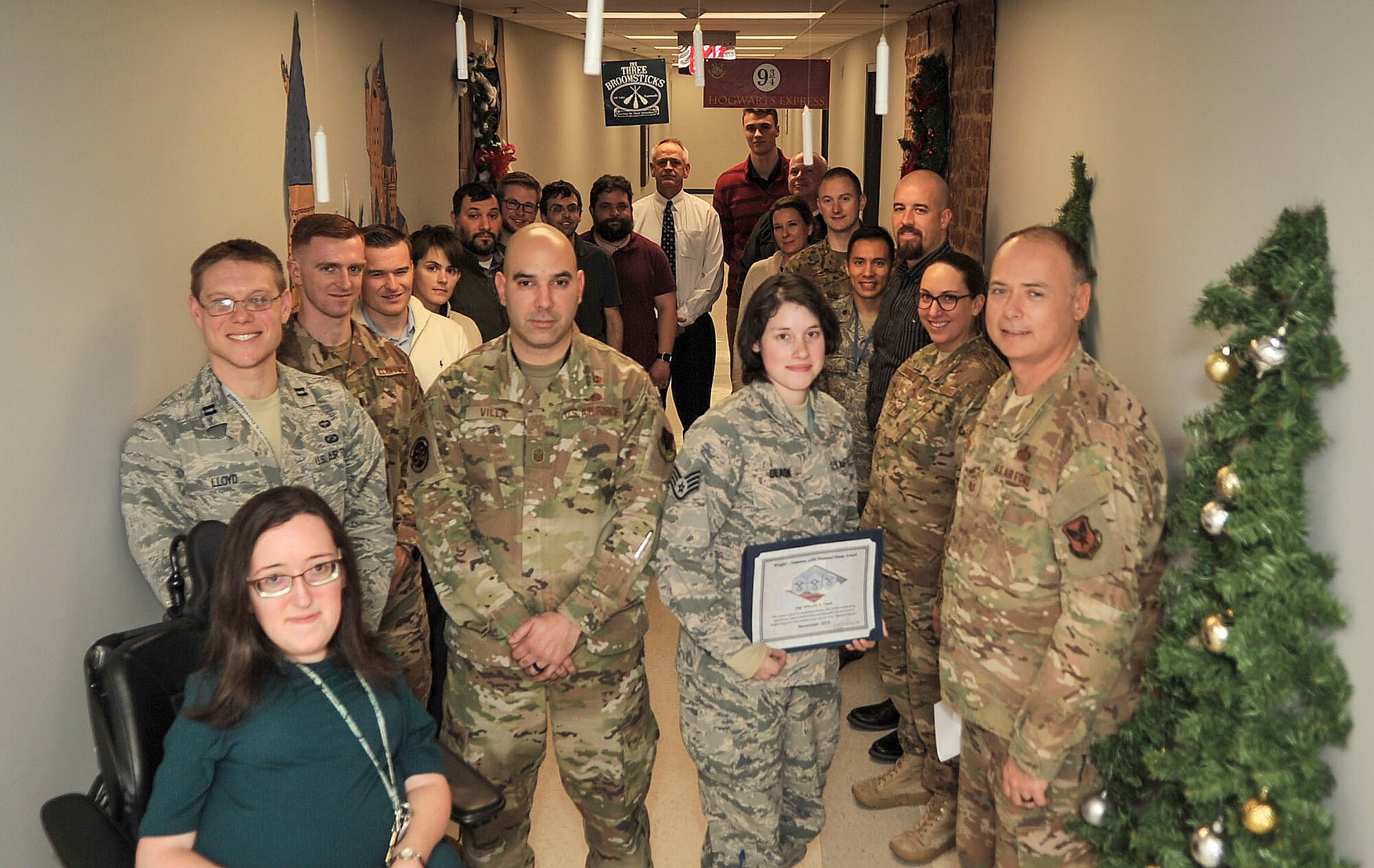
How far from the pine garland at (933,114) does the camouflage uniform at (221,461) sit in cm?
383

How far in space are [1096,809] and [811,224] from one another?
3592 millimetres

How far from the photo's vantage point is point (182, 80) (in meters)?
3.30

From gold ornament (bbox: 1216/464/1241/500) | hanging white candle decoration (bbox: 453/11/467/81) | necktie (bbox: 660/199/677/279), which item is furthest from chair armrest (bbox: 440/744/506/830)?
necktie (bbox: 660/199/677/279)

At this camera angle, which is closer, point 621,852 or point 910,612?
point 621,852

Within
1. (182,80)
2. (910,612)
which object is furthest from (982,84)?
(182,80)

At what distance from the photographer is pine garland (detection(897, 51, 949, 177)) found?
5906mm

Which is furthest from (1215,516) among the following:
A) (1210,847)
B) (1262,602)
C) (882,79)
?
(882,79)

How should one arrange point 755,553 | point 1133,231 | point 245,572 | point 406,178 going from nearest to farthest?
point 245,572 → point 755,553 → point 1133,231 → point 406,178

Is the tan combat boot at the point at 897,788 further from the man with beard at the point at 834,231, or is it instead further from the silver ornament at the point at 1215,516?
the man with beard at the point at 834,231

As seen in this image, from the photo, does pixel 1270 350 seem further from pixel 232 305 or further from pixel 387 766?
pixel 232 305

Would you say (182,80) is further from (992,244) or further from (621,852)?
(992,244)

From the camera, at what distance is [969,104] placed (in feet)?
18.1

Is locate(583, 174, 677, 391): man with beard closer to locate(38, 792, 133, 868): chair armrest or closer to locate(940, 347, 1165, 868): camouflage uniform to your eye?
locate(940, 347, 1165, 868): camouflage uniform

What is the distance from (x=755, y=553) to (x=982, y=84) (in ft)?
11.6
